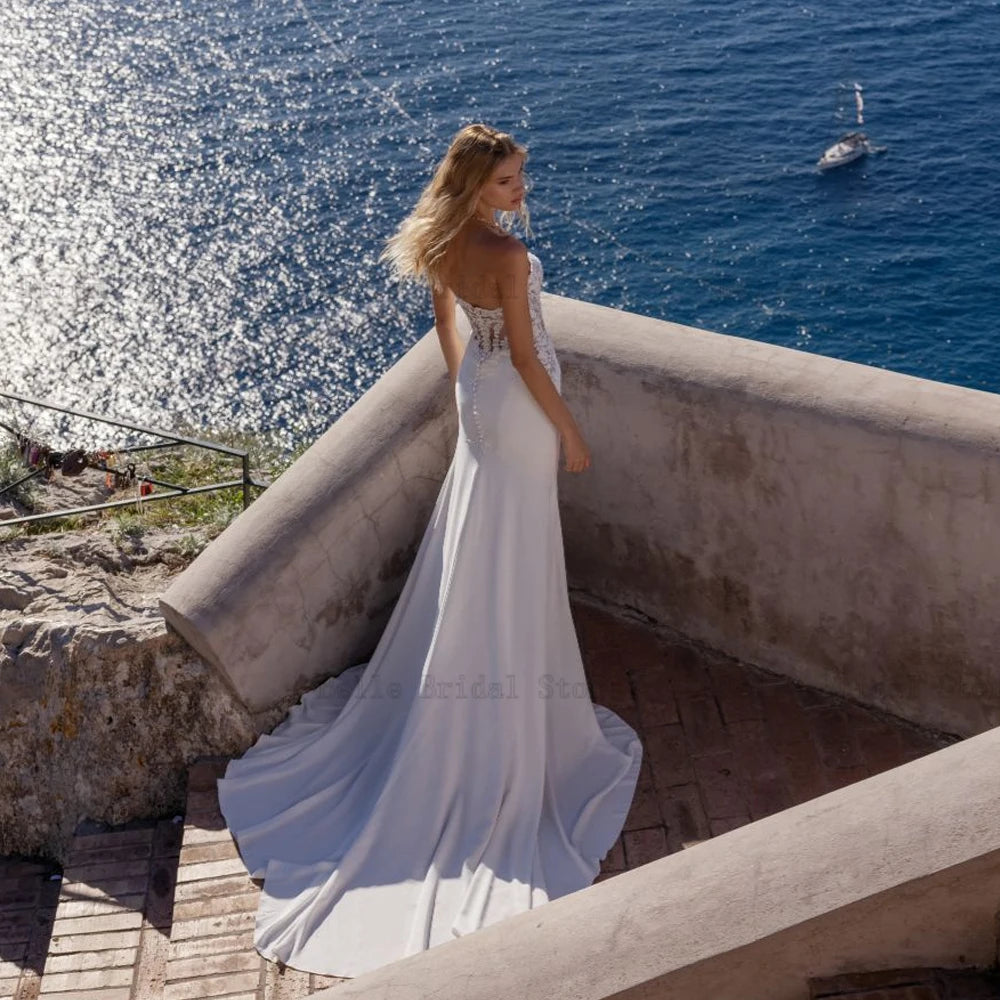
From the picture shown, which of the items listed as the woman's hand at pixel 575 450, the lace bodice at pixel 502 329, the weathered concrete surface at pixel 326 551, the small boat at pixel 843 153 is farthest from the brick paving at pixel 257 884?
the small boat at pixel 843 153

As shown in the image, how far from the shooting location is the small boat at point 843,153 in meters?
29.7

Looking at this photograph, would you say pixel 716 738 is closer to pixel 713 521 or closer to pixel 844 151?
pixel 713 521

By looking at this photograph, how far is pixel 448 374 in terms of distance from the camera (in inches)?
195

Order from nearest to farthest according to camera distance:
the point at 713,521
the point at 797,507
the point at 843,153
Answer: the point at 797,507
the point at 713,521
the point at 843,153


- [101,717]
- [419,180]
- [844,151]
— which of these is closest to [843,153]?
[844,151]

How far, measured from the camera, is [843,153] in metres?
29.7

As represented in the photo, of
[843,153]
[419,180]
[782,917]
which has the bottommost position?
[782,917]

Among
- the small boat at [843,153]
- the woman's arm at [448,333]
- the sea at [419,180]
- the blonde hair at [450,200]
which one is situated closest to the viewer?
the blonde hair at [450,200]

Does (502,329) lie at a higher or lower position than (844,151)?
lower

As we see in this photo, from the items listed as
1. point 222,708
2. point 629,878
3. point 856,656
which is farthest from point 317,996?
point 856,656

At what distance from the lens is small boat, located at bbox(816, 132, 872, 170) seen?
97.5ft

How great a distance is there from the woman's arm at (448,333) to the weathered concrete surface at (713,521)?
19 cm

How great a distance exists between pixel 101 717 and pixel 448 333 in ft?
5.35

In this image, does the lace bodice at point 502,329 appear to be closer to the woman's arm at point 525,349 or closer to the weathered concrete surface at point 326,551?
the woman's arm at point 525,349
